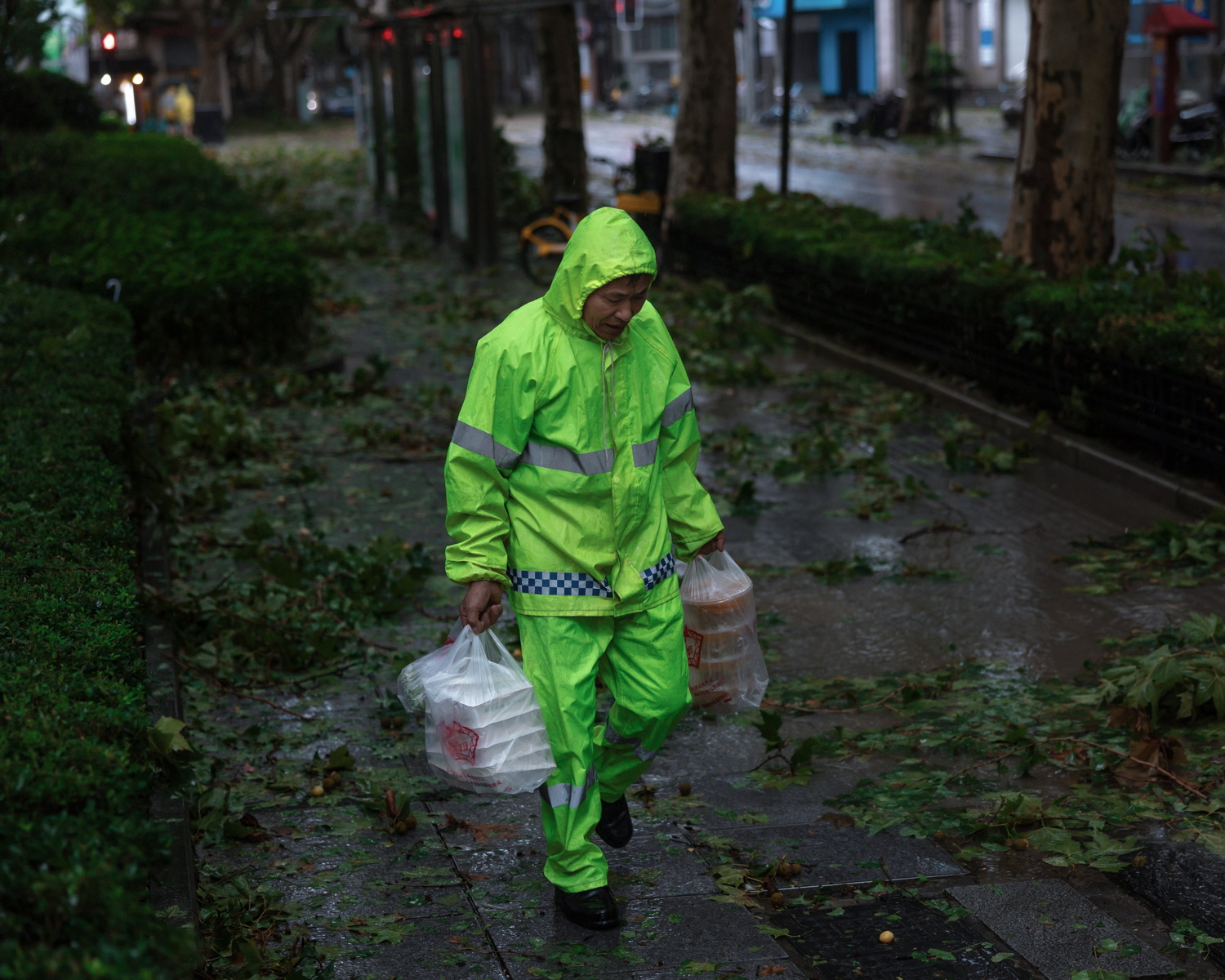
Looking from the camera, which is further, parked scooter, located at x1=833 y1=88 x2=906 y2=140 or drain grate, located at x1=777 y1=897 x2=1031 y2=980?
parked scooter, located at x1=833 y1=88 x2=906 y2=140

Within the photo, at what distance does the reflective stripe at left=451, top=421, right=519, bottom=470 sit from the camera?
358 centimetres

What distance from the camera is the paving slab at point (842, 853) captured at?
3982 mm

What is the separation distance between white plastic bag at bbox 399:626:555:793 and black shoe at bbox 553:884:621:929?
0.31m

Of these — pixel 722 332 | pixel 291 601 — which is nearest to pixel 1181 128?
pixel 722 332

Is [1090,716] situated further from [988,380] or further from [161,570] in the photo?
[988,380]

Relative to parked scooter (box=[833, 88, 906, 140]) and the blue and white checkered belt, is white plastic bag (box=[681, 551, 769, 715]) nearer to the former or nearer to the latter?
the blue and white checkered belt

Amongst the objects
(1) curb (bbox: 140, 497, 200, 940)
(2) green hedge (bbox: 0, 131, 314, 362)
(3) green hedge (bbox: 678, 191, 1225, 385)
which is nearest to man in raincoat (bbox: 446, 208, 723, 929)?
(1) curb (bbox: 140, 497, 200, 940)

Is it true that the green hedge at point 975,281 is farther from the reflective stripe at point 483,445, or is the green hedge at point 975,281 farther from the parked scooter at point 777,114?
the parked scooter at point 777,114

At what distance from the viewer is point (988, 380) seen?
945cm

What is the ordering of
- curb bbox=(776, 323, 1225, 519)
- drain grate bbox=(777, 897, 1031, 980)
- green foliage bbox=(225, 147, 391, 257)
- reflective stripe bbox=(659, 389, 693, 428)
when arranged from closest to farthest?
drain grate bbox=(777, 897, 1031, 980) → reflective stripe bbox=(659, 389, 693, 428) → curb bbox=(776, 323, 1225, 519) → green foliage bbox=(225, 147, 391, 257)

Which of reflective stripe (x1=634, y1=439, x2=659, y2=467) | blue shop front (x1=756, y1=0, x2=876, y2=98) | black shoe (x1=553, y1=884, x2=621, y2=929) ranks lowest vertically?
black shoe (x1=553, y1=884, x2=621, y2=929)

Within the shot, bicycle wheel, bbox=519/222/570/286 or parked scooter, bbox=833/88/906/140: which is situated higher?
parked scooter, bbox=833/88/906/140

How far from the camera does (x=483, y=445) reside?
358 cm

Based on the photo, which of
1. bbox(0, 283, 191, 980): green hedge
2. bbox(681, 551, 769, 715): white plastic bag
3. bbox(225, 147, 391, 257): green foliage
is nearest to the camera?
bbox(0, 283, 191, 980): green hedge
